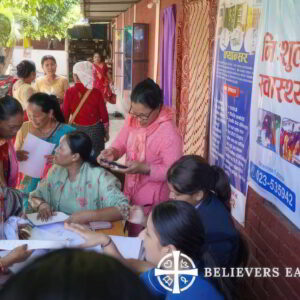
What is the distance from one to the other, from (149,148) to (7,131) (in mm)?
829

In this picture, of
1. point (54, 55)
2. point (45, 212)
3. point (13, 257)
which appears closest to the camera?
point (13, 257)

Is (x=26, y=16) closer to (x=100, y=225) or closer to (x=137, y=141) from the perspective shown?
(x=137, y=141)

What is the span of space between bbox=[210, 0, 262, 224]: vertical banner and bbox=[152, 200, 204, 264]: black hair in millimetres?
1277

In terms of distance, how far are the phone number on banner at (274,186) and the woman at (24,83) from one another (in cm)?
292

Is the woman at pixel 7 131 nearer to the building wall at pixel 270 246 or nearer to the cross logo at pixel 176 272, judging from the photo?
the cross logo at pixel 176 272

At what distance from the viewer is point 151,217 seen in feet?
4.97

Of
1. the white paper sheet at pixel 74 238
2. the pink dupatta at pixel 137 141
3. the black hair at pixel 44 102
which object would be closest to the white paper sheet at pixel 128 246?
the white paper sheet at pixel 74 238

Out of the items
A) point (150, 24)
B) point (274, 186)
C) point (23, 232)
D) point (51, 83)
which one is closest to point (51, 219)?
point (23, 232)

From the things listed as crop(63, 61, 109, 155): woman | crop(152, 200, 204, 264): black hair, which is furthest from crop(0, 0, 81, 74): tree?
crop(152, 200, 204, 264): black hair

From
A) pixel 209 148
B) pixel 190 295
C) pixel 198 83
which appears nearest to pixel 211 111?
pixel 209 148

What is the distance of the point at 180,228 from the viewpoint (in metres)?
1.45

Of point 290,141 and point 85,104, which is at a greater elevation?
point 290,141

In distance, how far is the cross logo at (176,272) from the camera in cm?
134

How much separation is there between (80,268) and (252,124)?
212 centimetres
